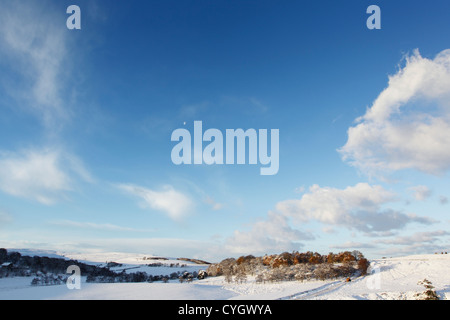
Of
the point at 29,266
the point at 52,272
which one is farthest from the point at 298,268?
the point at 29,266

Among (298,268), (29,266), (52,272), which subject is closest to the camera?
(298,268)

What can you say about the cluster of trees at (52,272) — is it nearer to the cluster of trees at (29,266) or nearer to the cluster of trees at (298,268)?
the cluster of trees at (29,266)

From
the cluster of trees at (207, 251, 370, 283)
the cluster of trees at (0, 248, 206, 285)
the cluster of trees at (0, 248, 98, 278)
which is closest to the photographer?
the cluster of trees at (207, 251, 370, 283)

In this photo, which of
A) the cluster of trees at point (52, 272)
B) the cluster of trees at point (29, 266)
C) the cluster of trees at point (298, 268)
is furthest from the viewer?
the cluster of trees at point (29, 266)

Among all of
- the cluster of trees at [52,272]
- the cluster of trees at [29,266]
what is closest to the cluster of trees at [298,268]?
the cluster of trees at [52,272]

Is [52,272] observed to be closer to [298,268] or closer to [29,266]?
[29,266]

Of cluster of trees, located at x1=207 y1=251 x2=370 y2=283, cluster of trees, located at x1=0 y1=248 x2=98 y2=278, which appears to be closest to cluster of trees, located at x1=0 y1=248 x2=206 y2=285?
cluster of trees, located at x1=0 y1=248 x2=98 y2=278

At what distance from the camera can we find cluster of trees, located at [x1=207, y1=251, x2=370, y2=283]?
64.1m

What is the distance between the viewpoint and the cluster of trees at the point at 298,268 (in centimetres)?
6412

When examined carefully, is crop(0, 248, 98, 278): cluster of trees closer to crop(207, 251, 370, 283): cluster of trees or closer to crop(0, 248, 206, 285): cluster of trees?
crop(0, 248, 206, 285): cluster of trees

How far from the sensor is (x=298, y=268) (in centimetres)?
7194
